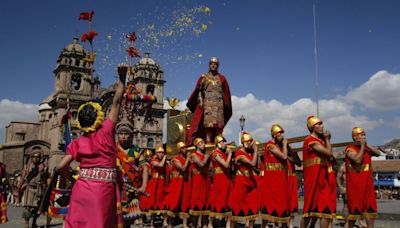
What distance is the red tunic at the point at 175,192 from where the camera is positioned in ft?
31.1

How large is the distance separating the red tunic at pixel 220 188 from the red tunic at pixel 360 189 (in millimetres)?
2709

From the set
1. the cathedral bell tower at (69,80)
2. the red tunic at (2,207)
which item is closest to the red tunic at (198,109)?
the red tunic at (2,207)

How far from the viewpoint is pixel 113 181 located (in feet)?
13.2

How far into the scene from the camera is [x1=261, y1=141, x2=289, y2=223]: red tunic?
6926 millimetres

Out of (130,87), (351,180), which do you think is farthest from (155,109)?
(351,180)

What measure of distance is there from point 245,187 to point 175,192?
254 centimetres

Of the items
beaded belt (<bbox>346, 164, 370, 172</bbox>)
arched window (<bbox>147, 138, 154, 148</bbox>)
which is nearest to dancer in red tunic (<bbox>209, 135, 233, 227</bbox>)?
beaded belt (<bbox>346, 164, 370, 172</bbox>)

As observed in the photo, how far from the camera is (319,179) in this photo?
618 centimetres

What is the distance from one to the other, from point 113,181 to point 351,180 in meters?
4.83

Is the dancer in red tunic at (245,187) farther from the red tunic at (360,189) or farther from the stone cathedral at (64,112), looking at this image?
the stone cathedral at (64,112)

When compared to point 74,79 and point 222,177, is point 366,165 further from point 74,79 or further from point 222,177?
point 74,79

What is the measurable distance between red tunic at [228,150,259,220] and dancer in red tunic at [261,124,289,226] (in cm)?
52

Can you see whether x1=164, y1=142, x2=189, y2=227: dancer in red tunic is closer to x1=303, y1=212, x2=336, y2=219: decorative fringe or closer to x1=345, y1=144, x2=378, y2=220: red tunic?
x1=303, y1=212, x2=336, y2=219: decorative fringe

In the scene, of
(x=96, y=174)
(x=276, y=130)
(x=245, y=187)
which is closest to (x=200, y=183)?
(x=245, y=187)
